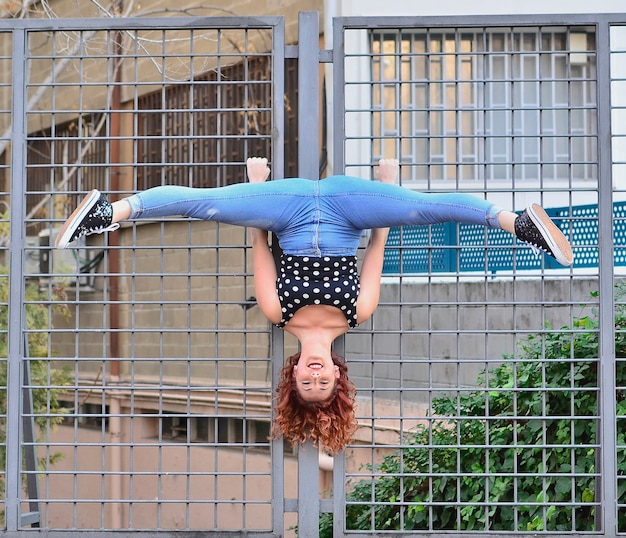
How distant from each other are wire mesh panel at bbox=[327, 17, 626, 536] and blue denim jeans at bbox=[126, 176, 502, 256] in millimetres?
192

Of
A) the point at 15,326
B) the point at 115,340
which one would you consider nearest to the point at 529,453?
the point at 15,326

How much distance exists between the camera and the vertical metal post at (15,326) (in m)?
4.86

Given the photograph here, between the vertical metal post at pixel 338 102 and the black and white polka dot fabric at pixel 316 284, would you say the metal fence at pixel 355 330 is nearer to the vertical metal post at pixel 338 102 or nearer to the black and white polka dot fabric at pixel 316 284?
→ the vertical metal post at pixel 338 102

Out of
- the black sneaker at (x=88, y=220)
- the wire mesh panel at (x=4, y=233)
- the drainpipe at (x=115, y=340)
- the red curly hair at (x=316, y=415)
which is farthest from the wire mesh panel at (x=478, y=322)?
the drainpipe at (x=115, y=340)

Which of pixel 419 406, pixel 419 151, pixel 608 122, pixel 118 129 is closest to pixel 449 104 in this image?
pixel 419 151

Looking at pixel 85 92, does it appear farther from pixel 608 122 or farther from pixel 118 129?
pixel 608 122

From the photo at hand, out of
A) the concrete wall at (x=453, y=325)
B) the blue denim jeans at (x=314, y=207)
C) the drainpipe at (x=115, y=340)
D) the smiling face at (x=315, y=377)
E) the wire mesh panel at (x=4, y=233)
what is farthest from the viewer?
the drainpipe at (x=115, y=340)

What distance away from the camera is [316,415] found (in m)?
→ 4.73

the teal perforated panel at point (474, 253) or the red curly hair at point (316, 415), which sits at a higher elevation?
the teal perforated panel at point (474, 253)

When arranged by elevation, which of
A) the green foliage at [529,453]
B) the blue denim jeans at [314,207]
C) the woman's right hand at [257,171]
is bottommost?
the green foliage at [529,453]

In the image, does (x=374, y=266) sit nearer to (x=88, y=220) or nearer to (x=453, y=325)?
(x=88, y=220)

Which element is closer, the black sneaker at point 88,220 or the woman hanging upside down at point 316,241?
the black sneaker at point 88,220

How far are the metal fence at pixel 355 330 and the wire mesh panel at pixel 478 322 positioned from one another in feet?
0.09

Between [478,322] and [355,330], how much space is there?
366cm
